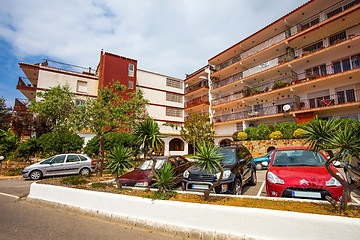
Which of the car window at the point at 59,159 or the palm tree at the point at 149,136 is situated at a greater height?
the palm tree at the point at 149,136

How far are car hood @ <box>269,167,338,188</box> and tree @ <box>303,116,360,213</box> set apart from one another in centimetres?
72

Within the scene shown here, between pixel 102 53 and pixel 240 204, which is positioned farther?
pixel 102 53

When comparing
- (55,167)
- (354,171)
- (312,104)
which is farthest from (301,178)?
(312,104)

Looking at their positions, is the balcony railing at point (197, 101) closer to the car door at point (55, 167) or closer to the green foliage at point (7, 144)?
the car door at point (55, 167)

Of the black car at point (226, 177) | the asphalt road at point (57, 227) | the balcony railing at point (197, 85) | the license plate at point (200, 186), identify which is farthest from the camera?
the balcony railing at point (197, 85)

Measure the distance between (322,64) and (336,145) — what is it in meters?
21.3

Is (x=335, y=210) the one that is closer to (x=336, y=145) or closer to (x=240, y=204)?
(x=336, y=145)

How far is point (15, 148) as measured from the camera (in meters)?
17.0

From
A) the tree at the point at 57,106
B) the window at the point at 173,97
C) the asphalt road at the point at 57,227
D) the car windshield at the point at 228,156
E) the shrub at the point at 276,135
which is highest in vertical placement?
the window at the point at 173,97

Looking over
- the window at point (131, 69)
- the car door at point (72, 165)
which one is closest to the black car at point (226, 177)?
the car door at point (72, 165)

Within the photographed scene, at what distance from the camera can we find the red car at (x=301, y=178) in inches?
169

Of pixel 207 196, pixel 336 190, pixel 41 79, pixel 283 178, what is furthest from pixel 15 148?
pixel 336 190

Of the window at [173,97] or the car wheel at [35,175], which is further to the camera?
the window at [173,97]

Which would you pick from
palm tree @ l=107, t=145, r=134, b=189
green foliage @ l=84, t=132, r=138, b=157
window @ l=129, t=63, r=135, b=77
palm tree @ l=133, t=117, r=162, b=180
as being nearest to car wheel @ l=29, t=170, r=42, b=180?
green foliage @ l=84, t=132, r=138, b=157
